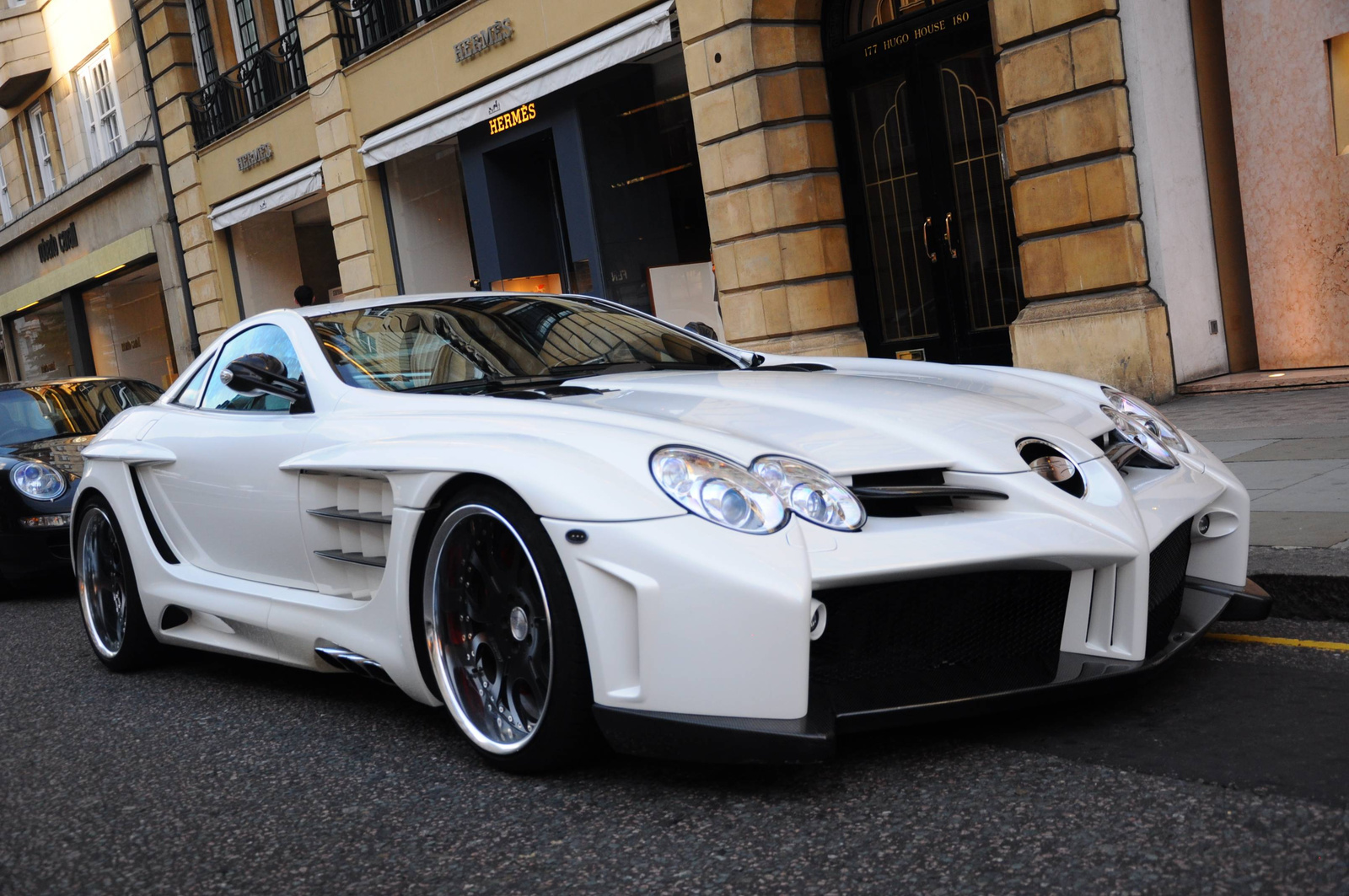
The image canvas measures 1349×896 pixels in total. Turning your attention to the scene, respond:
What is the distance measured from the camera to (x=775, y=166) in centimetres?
1091

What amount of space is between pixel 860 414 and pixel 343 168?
1473 cm

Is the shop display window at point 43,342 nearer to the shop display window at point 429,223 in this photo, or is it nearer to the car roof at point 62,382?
the shop display window at point 429,223

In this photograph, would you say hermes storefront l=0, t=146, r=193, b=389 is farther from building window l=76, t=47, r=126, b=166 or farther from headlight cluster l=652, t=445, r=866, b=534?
headlight cluster l=652, t=445, r=866, b=534

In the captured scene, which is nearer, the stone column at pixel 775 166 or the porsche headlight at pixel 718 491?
the porsche headlight at pixel 718 491

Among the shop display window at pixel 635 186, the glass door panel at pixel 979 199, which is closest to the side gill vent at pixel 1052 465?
the glass door panel at pixel 979 199

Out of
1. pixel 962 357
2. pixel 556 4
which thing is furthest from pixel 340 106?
pixel 962 357

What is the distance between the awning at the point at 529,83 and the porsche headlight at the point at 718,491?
30.1 feet

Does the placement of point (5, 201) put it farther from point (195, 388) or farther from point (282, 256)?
point (195, 388)

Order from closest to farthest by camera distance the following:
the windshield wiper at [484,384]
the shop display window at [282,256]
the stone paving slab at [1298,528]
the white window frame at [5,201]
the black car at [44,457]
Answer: the windshield wiper at [484,384] → the stone paving slab at [1298,528] → the black car at [44,457] → the shop display window at [282,256] → the white window frame at [5,201]

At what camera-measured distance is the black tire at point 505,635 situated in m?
2.77

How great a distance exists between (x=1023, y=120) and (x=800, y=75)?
7.82 ft

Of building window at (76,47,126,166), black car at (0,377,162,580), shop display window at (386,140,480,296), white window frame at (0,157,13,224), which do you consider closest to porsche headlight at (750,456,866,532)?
black car at (0,377,162,580)

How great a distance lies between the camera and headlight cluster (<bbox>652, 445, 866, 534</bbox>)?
103 inches

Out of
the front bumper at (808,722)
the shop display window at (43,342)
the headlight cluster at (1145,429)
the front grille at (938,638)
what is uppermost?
the shop display window at (43,342)
